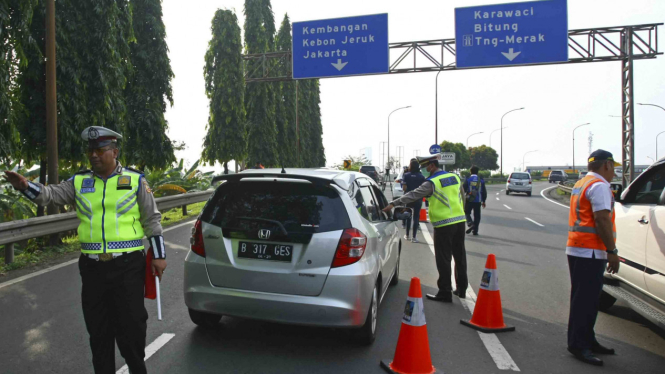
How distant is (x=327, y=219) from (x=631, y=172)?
727 inches

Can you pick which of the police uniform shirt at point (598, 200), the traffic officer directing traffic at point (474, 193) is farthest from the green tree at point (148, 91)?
the police uniform shirt at point (598, 200)

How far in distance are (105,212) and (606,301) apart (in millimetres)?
5641

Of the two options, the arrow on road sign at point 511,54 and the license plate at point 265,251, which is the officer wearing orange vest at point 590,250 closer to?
the license plate at point 265,251

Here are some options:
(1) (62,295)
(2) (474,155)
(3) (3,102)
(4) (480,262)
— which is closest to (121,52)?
(3) (3,102)

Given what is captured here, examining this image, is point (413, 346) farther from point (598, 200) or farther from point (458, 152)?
point (458, 152)

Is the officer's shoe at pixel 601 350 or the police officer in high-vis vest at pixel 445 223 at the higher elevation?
the police officer in high-vis vest at pixel 445 223

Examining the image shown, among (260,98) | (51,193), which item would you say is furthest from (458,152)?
(51,193)

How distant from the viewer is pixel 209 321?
490cm

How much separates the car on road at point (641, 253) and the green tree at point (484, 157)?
119 m

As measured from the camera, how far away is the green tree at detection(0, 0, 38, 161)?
9.22 meters

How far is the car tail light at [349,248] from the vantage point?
4.29 m

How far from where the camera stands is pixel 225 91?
29.0 meters

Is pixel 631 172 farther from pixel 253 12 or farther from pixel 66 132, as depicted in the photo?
pixel 253 12

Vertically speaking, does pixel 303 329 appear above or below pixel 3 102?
below
